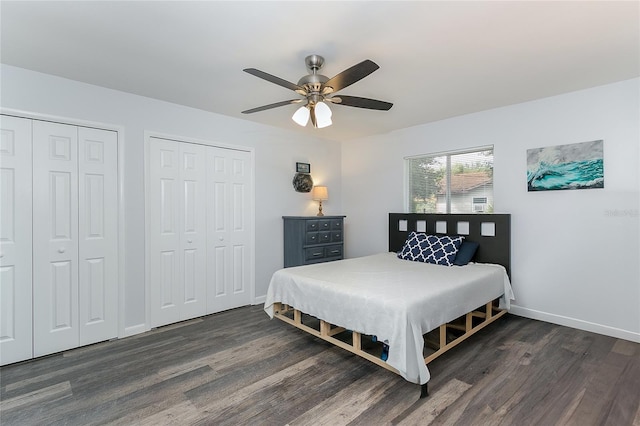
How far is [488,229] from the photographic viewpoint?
377 centimetres

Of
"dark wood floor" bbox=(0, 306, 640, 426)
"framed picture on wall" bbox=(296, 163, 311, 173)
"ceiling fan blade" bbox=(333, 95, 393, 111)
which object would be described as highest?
"ceiling fan blade" bbox=(333, 95, 393, 111)

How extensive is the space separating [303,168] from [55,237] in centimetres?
306

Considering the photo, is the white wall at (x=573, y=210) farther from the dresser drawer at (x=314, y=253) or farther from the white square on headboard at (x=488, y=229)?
the dresser drawer at (x=314, y=253)

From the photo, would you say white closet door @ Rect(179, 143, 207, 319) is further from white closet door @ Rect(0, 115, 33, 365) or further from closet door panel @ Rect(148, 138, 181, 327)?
white closet door @ Rect(0, 115, 33, 365)

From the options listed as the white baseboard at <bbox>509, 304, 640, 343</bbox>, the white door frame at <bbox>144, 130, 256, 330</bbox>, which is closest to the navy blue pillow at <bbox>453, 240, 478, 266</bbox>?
the white baseboard at <bbox>509, 304, 640, 343</bbox>

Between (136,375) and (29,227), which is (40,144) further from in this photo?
(136,375)

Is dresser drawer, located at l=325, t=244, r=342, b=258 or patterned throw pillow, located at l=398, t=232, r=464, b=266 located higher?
patterned throw pillow, located at l=398, t=232, r=464, b=266

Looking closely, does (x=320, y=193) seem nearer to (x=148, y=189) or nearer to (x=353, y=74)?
(x=148, y=189)

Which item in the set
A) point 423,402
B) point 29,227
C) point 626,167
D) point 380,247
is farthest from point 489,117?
point 29,227

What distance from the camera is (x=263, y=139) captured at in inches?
171

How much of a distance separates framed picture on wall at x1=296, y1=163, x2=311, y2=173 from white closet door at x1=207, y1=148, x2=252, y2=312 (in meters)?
0.83

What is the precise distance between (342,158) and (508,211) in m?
2.72

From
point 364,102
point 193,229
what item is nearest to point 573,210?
point 364,102

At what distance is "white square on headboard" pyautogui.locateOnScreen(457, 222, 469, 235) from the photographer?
3.95 metres
